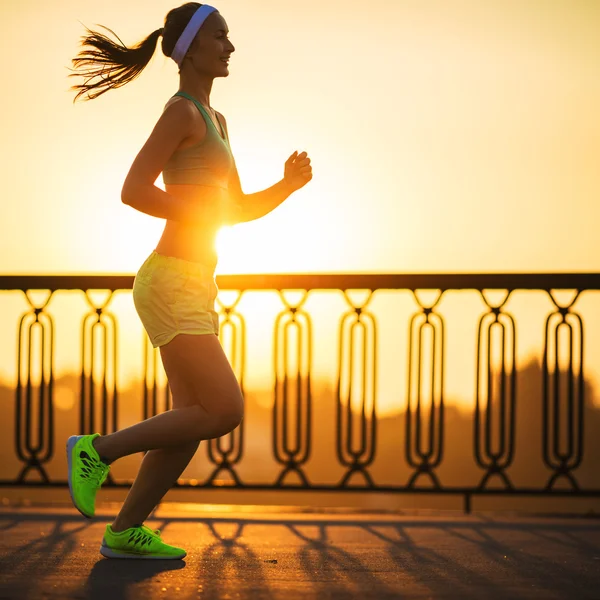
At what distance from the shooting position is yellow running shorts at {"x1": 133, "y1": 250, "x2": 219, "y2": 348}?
3770 mm

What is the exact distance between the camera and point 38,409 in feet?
21.7

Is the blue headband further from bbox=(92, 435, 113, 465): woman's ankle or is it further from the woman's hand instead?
bbox=(92, 435, 113, 465): woman's ankle

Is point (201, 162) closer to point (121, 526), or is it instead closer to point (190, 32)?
point (190, 32)

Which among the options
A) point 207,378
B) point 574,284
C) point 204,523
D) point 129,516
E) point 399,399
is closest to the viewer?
point 207,378

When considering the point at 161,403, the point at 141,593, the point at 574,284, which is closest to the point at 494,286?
the point at 574,284

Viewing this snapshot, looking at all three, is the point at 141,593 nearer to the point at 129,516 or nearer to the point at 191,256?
the point at 129,516

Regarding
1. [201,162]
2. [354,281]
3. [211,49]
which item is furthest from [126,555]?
[354,281]

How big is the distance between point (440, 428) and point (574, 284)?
1.13m

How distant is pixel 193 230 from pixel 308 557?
1.43 m

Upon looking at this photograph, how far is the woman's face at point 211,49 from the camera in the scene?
12.8ft

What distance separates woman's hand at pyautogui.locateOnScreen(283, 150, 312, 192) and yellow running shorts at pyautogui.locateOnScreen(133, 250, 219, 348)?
Answer: 503 mm

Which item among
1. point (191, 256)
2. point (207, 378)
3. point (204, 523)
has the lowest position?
point (204, 523)

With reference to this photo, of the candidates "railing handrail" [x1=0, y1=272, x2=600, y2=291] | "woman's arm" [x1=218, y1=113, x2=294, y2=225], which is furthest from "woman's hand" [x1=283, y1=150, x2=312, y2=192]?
"railing handrail" [x1=0, y1=272, x2=600, y2=291]

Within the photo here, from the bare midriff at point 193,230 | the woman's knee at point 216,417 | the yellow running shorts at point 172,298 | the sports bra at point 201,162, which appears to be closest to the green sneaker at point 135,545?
the woman's knee at point 216,417
